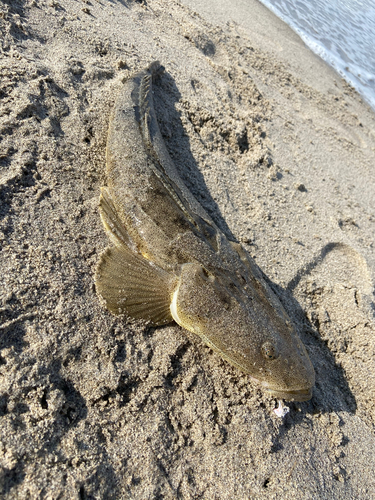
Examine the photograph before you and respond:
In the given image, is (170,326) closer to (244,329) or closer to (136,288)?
(136,288)

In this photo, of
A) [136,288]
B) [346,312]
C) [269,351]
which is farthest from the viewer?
[346,312]

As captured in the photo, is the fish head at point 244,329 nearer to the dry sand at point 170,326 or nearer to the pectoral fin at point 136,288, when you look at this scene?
the pectoral fin at point 136,288

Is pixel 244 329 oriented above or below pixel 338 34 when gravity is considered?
below

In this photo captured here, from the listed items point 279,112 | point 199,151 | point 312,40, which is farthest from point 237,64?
point 312,40

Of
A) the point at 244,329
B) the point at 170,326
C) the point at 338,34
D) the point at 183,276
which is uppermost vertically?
the point at 338,34

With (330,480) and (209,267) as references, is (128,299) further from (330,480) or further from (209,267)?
(330,480)

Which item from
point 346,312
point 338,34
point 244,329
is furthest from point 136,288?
point 338,34

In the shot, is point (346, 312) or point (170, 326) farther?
point (346, 312)

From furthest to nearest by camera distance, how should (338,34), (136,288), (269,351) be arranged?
(338,34) < (136,288) < (269,351)
